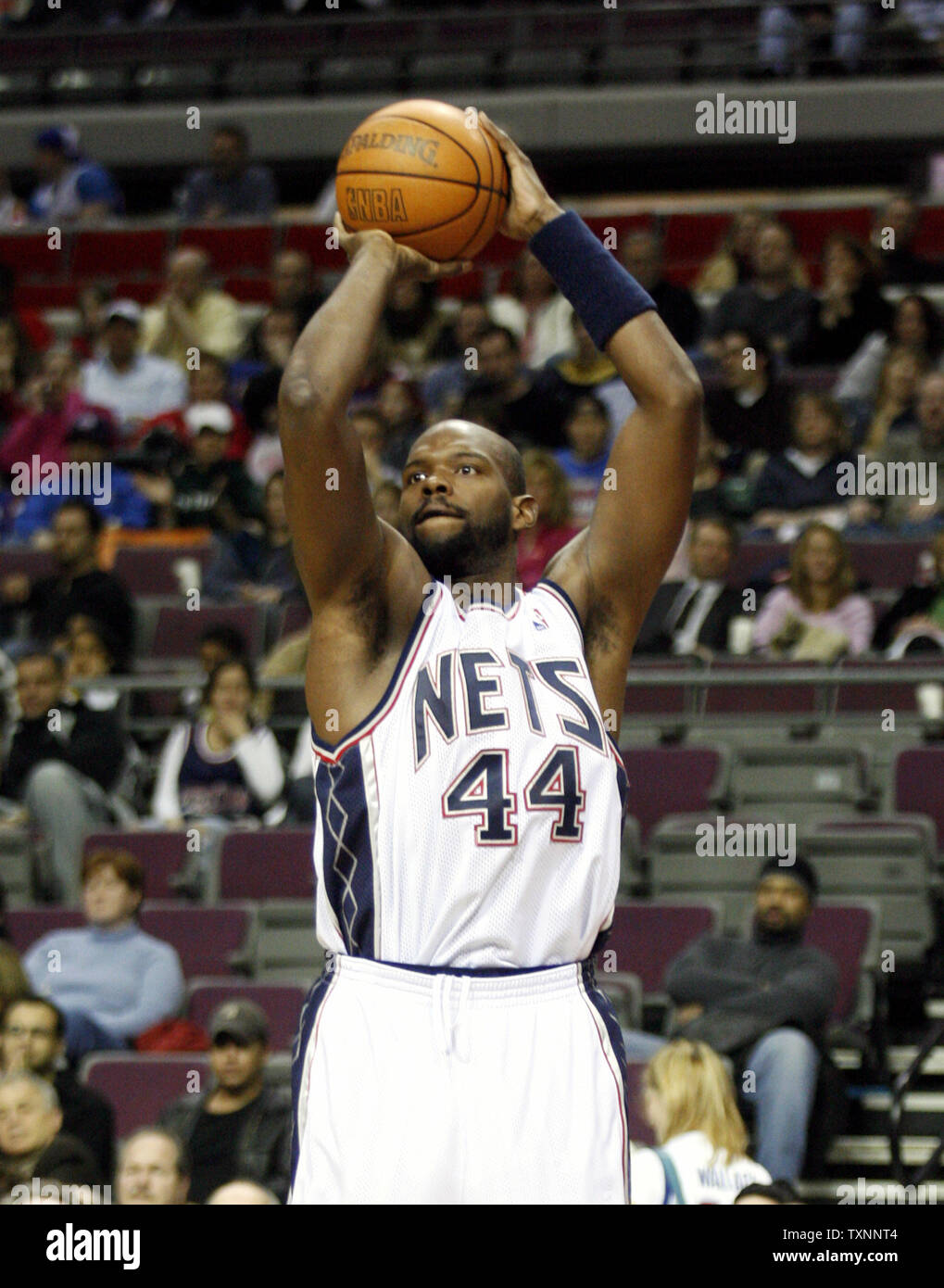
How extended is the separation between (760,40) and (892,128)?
3.56 feet

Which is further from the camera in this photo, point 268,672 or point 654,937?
point 268,672

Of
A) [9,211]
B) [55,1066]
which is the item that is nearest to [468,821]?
[55,1066]

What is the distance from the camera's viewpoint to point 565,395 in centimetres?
1033

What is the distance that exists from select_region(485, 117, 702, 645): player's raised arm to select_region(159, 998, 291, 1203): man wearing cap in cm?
300

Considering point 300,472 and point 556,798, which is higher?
point 300,472

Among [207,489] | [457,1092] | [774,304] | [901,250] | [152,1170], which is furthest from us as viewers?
[901,250]

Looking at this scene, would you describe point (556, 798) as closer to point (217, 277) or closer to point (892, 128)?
point (217, 277)

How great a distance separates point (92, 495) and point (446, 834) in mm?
7488

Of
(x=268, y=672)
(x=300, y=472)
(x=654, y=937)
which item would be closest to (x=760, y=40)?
(x=268, y=672)

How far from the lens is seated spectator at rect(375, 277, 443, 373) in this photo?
1156 centimetres

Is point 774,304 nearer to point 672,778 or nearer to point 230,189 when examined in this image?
point 672,778

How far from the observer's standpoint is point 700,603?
8.85 meters

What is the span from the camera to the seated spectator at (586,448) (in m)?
9.73

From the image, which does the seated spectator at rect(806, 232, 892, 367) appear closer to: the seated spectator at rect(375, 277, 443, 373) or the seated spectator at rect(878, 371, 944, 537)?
the seated spectator at rect(878, 371, 944, 537)
